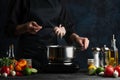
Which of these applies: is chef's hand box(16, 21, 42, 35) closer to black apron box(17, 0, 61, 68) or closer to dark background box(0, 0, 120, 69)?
black apron box(17, 0, 61, 68)

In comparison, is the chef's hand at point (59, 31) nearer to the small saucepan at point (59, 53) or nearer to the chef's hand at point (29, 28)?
the chef's hand at point (29, 28)

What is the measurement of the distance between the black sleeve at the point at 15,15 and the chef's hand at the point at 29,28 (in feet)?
0.17

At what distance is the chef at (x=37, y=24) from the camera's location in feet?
9.67

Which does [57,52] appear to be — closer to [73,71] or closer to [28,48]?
[73,71]

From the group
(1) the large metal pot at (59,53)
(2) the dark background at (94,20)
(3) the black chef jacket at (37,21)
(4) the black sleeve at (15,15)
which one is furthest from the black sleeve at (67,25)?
(2) the dark background at (94,20)

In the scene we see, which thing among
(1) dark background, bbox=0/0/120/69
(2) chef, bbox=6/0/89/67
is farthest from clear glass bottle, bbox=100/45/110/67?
(1) dark background, bbox=0/0/120/69

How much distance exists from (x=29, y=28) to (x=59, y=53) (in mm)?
365

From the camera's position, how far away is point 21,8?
10.1ft

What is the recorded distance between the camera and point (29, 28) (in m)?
2.77

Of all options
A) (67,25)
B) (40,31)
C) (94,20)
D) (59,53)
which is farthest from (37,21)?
(94,20)

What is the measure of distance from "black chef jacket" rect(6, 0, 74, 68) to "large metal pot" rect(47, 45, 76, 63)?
32 cm

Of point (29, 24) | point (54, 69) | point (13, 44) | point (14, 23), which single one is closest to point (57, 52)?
point (54, 69)

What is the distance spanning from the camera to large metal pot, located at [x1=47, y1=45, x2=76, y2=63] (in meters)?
2.56

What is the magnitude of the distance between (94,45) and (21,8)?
1.08 metres
